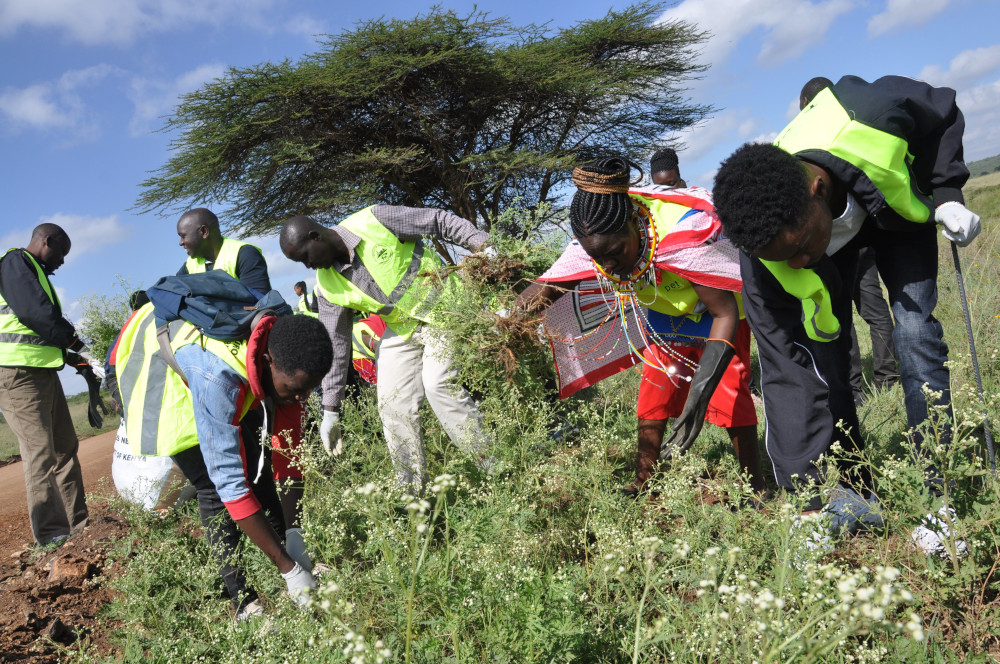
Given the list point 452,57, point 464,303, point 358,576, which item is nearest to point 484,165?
point 452,57

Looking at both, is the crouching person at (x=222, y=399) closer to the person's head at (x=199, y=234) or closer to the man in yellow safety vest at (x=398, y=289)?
the man in yellow safety vest at (x=398, y=289)

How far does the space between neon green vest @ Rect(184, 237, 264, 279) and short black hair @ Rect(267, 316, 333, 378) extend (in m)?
2.24

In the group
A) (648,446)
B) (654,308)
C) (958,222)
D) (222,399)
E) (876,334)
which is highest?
(222,399)

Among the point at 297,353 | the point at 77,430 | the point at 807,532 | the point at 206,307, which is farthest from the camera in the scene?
the point at 77,430

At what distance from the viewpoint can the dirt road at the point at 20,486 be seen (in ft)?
17.7

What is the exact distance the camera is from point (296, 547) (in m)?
3.24

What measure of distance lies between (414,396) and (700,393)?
1.79 metres

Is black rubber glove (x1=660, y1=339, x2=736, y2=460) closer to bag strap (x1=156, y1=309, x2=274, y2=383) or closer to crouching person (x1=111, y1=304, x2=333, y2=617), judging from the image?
crouching person (x1=111, y1=304, x2=333, y2=617)

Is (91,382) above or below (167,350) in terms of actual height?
below

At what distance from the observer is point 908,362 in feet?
8.02

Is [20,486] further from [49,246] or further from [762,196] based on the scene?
[762,196]

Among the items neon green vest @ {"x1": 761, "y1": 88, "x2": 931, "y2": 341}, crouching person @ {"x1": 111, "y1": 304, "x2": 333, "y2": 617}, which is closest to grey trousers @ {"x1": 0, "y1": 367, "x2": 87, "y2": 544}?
crouching person @ {"x1": 111, "y1": 304, "x2": 333, "y2": 617}

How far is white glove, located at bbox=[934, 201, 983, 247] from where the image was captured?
2.25 metres

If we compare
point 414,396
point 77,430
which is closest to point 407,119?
point 77,430
